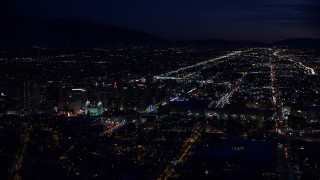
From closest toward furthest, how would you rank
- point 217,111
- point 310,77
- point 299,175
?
point 299,175, point 217,111, point 310,77

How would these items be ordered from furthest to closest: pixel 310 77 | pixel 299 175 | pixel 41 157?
1. pixel 310 77
2. pixel 41 157
3. pixel 299 175

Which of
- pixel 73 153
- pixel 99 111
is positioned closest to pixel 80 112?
pixel 99 111

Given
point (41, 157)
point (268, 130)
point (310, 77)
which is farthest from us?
point (310, 77)

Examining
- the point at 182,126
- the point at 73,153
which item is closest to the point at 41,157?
the point at 73,153

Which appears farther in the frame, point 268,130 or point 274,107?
point 274,107

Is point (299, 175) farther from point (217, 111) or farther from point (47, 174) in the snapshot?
point (217, 111)

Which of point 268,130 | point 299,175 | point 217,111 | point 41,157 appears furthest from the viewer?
point 217,111

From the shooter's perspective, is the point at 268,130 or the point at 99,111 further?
the point at 99,111

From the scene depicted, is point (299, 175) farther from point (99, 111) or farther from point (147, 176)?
point (99, 111)
